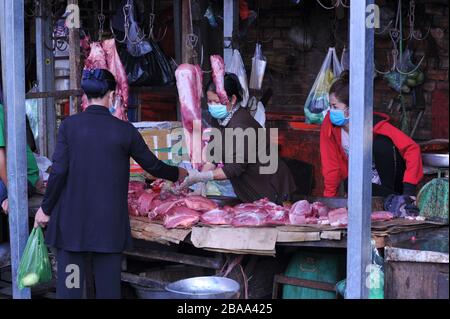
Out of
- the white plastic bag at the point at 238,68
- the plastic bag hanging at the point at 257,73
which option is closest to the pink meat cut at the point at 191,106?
the white plastic bag at the point at 238,68

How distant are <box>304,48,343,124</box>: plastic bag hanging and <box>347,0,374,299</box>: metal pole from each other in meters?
2.82

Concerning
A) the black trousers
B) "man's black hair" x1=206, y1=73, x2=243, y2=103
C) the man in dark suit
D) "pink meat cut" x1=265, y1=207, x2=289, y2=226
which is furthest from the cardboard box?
the man in dark suit

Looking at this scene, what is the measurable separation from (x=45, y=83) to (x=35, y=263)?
136 inches

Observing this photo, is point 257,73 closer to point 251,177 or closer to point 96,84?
point 251,177

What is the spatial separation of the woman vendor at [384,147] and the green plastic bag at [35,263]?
2.05 metres

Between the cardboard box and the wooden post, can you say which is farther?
the cardboard box

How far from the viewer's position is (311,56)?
8.61m

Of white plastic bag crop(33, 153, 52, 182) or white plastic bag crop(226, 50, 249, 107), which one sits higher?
white plastic bag crop(226, 50, 249, 107)

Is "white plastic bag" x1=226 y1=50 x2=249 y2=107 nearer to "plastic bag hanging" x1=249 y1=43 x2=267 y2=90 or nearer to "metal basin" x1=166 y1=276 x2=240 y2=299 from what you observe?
"plastic bag hanging" x1=249 y1=43 x2=267 y2=90

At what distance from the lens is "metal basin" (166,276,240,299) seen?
4570 mm

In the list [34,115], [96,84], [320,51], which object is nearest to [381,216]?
[96,84]

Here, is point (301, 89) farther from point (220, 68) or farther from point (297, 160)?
point (220, 68)

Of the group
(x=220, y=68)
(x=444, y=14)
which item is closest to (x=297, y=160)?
(x=444, y=14)

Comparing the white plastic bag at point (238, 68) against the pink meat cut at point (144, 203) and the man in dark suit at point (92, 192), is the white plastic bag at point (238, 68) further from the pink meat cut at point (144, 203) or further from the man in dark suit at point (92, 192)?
the man in dark suit at point (92, 192)
